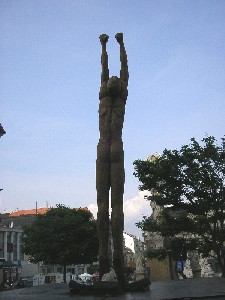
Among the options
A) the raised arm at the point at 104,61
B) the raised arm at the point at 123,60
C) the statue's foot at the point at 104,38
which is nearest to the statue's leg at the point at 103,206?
the raised arm at the point at 104,61

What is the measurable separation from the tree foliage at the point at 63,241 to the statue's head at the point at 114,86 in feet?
81.2

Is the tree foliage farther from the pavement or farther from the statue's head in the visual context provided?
the statue's head

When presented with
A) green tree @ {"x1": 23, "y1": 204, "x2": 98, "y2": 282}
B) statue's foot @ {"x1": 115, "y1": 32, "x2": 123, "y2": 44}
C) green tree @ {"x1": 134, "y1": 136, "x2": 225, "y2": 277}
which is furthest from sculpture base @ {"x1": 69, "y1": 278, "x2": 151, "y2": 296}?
green tree @ {"x1": 23, "y1": 204, "x2": 98, "y2": 282}

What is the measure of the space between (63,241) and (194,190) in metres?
16.9

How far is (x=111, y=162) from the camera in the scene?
939 centimetres

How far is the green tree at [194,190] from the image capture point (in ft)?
64.6

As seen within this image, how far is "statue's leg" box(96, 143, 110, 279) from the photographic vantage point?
912cm

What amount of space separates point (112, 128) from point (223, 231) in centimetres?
1315

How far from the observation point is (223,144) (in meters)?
21.1

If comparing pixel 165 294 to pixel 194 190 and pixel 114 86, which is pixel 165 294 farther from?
pixel 194 190

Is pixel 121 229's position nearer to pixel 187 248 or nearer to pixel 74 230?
pixel 187 248

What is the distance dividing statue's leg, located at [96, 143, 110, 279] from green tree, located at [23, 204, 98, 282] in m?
24.0

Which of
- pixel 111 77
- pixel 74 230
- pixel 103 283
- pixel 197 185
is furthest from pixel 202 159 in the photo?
pixel 74 230

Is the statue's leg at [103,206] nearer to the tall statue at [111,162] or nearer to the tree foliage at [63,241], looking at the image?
the tall statue at [111,162]
